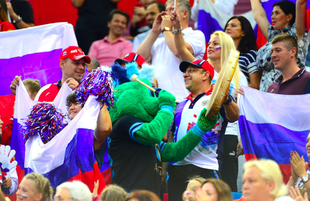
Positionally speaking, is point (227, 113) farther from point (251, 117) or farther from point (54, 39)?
point (54, 39)

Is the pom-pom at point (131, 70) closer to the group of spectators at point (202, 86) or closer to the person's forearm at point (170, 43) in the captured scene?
the group of spectators at point (202, 86)

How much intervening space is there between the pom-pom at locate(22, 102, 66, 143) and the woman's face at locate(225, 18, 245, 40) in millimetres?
3067

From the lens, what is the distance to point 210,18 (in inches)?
329

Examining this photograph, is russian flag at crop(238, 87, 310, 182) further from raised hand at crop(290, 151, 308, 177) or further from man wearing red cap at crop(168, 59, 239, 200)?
raised hand at crop(290, 151, 308, 177)

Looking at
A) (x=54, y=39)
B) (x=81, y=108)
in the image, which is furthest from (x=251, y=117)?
(x=54, y=39)

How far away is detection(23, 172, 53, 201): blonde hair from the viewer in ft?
14.4

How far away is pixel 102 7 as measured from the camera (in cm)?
898

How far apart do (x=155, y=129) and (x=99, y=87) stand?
653mm

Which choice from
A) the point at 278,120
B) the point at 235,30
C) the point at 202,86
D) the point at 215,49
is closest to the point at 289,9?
the point at 235,30

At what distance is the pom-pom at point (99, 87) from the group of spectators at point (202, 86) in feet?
0.35

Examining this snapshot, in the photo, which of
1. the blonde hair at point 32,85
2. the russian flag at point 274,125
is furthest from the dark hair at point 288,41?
the blonde hair at point 32,85

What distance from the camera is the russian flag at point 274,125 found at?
526 centimetres

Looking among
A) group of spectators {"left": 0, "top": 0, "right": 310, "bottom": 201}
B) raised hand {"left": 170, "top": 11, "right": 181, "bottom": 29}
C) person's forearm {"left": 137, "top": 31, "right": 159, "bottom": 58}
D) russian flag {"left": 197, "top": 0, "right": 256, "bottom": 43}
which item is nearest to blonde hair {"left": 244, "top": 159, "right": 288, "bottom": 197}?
group of spectators {"left": 0, "top": 0, "right": 310, "bottom": 201}

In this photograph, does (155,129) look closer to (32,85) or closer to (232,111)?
(232,111)
